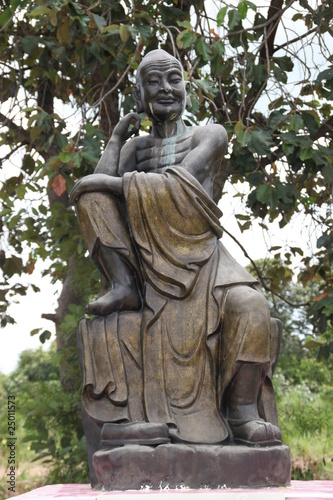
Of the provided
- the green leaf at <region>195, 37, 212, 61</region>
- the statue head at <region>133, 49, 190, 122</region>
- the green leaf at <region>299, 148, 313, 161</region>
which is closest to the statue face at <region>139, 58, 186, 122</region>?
the statue head at <region>133, 49, 190, 122</region>

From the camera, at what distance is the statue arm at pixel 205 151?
488 cm

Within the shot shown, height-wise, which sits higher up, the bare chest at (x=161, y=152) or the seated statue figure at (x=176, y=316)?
the bare chest at (x=161, y=152)

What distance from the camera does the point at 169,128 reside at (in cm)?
524

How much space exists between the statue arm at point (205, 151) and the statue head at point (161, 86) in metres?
0.21

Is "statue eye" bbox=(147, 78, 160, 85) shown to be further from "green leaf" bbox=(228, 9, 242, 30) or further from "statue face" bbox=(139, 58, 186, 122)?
"green leaf" bbox=(228, 9, 242, 30)

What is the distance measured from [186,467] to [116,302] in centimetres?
97

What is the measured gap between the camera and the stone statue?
177 inches

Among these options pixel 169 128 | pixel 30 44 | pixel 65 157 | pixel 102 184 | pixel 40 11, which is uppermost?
pixel 30 44

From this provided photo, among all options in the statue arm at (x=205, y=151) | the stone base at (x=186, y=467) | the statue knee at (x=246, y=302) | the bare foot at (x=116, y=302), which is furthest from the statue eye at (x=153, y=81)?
the stone base at (x=186, y=467)

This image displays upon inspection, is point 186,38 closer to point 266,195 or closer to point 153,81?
point 266,195

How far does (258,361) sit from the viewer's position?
4.48m

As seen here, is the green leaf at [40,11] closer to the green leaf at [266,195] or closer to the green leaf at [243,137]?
the green leaf at [243,137]

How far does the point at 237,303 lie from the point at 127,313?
607mm

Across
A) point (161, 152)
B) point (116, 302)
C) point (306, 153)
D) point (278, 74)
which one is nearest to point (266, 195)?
point (306, 153)
